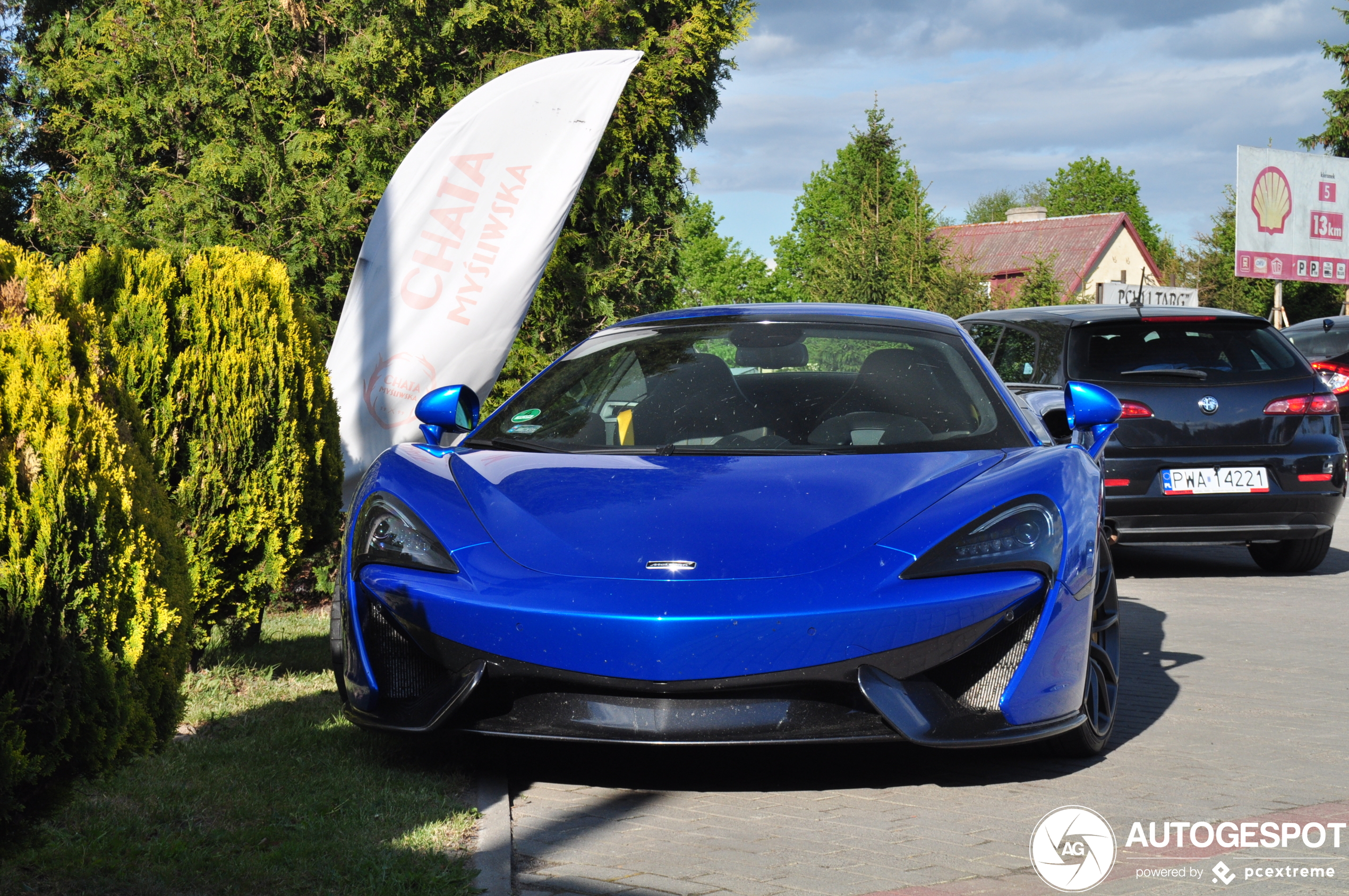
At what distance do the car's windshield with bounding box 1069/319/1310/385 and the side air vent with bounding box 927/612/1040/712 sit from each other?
191 inches

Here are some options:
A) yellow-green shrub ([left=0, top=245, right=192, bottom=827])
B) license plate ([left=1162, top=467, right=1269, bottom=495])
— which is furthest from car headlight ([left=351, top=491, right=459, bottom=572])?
license plate ([left=1162, top=467, right=1269, bottom=495])

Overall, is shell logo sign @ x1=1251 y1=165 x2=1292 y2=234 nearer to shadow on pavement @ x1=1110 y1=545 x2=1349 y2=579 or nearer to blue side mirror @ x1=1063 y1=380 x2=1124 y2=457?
shadow on pavement @ x1=1110 y1=545 x2=1349 y2=579

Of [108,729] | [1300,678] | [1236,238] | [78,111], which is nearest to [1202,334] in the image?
[1300,678]

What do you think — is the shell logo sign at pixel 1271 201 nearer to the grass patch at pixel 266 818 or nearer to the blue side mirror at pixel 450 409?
the blue side mirror at pixel 450 409

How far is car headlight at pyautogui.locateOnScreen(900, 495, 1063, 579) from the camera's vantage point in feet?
12.4

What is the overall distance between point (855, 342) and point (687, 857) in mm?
2499

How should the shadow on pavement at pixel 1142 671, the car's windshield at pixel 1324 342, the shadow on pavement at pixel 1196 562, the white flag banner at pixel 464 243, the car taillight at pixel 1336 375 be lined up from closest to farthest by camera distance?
the shadow on pavement at pixel 1142 671, the white flag banner at pixel 464 243, the shadow on pavement at pixel 1196 562, the car taillight at pixel 1336 375, the car's windshield at pixel 1324 342

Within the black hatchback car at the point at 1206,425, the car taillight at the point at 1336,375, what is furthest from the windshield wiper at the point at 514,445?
the car taillight at the point at 1336,375

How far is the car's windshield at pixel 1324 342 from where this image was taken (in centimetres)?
1534

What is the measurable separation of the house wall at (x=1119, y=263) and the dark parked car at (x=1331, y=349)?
5885cm

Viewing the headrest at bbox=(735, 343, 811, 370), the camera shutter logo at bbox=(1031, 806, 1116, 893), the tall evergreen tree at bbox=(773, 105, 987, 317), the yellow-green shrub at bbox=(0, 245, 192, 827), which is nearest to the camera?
the yellow-green shrub at bbox=(0, 245, 192, 827)

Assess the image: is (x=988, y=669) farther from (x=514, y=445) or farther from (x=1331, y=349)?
(x=1331, y=349)

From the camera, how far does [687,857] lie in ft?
11.4

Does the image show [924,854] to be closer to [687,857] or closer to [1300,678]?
[687,857]
